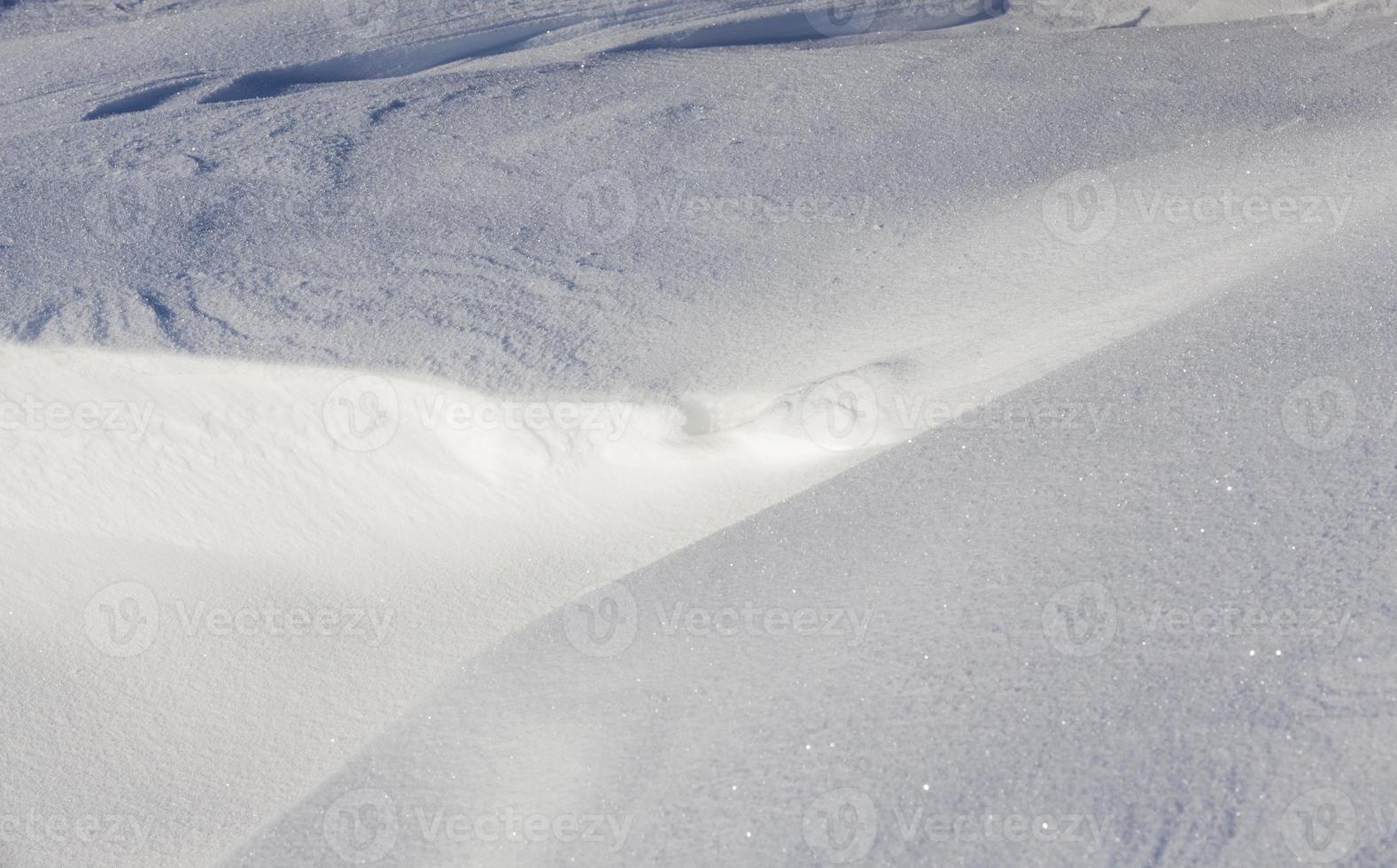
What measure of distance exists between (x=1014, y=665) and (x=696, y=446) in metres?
1.15

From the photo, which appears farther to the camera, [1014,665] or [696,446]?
[696,446]

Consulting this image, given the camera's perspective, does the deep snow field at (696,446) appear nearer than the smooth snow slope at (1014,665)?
No

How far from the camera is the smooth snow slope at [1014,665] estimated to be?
6.93 feet

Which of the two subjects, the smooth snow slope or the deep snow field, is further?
the deep snow field

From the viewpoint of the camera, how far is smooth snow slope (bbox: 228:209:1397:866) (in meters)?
2.11

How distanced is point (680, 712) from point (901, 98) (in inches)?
102

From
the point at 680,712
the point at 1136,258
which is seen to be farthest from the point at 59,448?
the point at 1136,258

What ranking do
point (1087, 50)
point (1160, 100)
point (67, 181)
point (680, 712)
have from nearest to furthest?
point (680, 712)
point (67, 181)
point (1160, 100)
point (1087, 50)

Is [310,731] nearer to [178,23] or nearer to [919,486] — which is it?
[919,486]

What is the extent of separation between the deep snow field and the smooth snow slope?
11 mm

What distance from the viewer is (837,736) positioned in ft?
7.61

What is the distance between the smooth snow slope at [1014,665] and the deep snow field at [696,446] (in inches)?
0.4

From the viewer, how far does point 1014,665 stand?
2.34 m

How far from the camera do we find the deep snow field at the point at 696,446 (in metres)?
2.27
